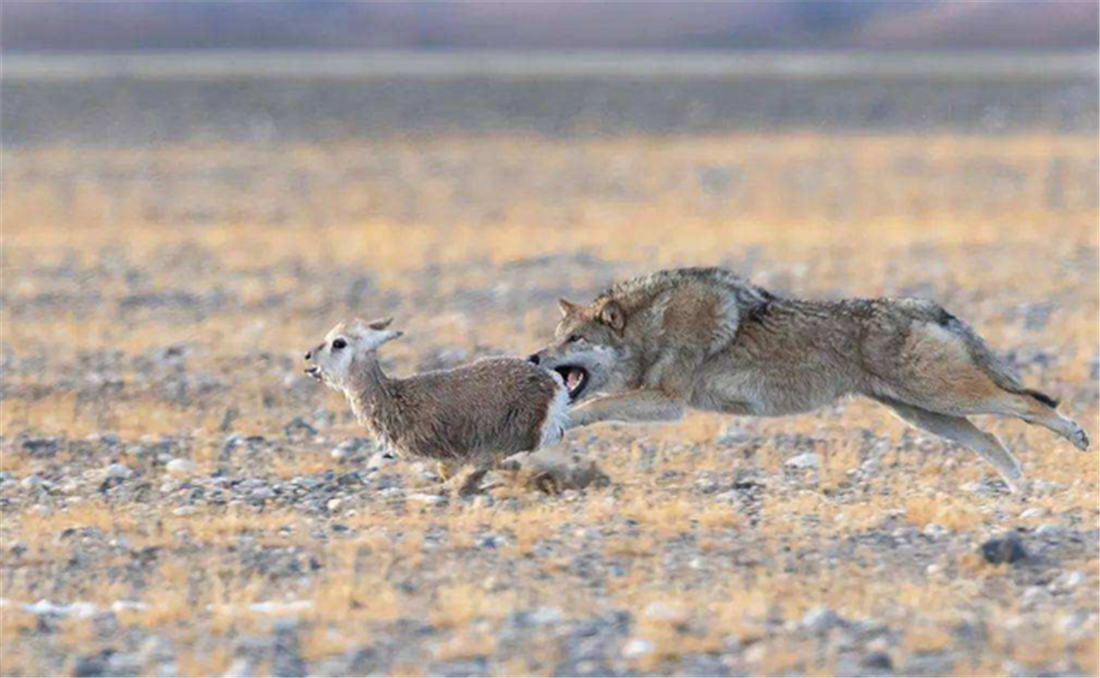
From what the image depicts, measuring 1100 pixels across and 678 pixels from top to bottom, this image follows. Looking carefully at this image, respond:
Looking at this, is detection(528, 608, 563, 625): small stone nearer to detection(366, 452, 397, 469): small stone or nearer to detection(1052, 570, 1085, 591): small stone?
detection(1052, 570, 1085, 591): small stone

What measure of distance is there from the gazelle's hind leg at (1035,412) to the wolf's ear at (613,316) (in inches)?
73.2

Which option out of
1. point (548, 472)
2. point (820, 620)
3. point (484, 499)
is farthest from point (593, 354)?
point (820, 620)

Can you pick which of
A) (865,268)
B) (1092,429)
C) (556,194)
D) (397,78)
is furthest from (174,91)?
(1092,429)

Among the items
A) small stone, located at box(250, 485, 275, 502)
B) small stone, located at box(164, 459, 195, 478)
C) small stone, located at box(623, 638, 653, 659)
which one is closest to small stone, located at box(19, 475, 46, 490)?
small stone, located at box(164, 459, 195, 478)

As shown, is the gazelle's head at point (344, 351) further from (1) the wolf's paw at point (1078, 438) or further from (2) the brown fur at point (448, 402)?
(1) the wolf's paw at point (1078, 438)

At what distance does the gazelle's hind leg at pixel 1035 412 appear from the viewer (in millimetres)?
10609

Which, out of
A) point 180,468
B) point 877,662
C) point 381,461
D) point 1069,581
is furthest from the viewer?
point 381,461

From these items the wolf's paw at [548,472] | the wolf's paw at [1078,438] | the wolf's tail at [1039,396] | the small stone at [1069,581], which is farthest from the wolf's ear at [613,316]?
the small stone at [1069,581]

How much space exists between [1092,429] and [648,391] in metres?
3.55

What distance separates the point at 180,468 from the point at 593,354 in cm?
232

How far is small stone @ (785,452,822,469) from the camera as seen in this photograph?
11.6 meters

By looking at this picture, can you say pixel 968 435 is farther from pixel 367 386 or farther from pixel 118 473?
pixel 118 473

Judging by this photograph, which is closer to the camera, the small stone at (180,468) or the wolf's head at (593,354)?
the wolf's head at (593,354)

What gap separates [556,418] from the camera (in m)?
10.6
